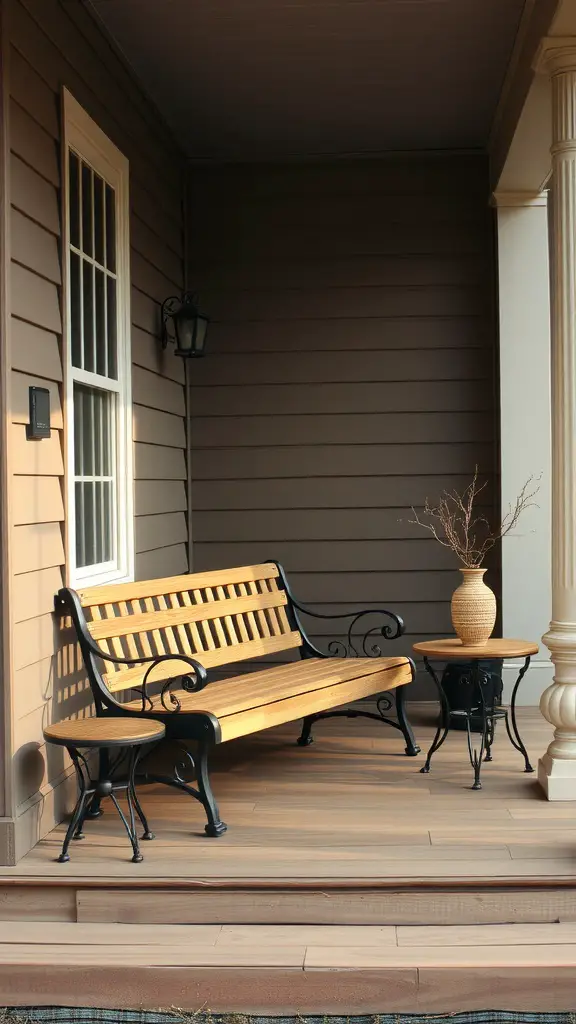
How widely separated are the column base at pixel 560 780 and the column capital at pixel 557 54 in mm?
2515

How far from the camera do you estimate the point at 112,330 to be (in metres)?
4.86

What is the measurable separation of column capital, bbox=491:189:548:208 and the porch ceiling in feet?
1.19

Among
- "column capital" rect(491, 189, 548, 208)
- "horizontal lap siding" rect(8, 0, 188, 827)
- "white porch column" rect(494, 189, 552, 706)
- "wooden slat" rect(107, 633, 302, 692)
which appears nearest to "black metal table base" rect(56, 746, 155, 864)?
"horizontal lap siding" rect(8, 0, 188, 827)

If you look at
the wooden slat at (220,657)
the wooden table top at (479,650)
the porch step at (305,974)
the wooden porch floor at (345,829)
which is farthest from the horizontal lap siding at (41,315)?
the wooden table top at (479,650)

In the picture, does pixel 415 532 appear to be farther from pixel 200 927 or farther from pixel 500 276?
pixel 200 927

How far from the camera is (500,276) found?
234 inches

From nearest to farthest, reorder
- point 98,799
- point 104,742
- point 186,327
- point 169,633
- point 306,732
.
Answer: point 104,742 → point 98,799 → point 169,633 → point 306,732 → point 186,327

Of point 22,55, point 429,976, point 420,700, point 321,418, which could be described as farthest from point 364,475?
point 429,976

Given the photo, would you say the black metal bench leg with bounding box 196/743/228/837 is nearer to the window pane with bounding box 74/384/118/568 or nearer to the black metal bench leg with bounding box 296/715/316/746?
the window pane with bounding box 74/384/118/568

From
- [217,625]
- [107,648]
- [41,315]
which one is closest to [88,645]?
[107,648]

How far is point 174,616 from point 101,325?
50.9 inches

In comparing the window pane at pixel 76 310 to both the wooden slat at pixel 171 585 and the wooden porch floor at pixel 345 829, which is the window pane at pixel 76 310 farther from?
the wooden porch floor at pixel 345 829

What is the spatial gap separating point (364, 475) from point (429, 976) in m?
3.63

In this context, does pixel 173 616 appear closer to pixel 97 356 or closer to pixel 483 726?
pixel 97 356
